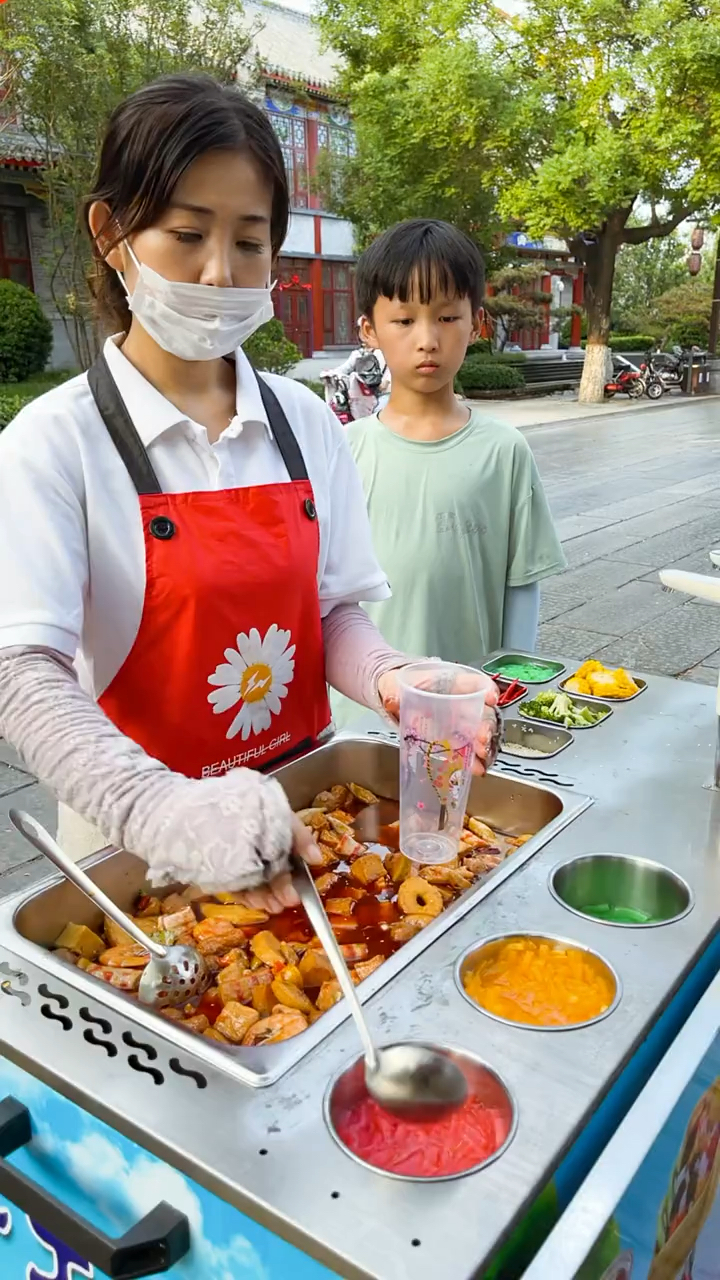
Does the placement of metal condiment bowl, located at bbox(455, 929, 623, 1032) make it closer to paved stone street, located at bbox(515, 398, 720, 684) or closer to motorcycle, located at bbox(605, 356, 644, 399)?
paved stone street, located at bbox(515, 398, 720, 684)

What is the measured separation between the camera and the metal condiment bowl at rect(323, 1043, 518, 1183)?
0.97m

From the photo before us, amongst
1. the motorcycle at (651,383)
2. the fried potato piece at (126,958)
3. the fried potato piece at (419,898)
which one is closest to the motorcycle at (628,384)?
the motorcycle at (651,383)

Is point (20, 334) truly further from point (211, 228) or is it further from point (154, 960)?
point (154, 960)

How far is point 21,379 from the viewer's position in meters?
13.9

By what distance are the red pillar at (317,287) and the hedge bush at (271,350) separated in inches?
313

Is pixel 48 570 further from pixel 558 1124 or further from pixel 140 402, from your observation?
pixel 558 1124

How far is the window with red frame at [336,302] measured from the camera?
22500 mm

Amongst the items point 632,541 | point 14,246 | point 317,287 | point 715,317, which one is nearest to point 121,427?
point 632,541

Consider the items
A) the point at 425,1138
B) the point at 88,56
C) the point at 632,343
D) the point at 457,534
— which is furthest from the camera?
the point at 632,343

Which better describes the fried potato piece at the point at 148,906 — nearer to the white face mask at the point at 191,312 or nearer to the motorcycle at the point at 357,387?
the white face mask at the point at 191,312

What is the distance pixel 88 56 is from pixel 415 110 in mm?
7129

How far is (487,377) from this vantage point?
Result: 1909cm

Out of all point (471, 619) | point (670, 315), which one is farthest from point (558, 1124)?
point (670, 315)

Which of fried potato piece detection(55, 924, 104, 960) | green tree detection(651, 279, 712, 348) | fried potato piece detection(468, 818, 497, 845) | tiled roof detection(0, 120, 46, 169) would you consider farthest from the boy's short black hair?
green tree detection(651, 279, 712, 348)
